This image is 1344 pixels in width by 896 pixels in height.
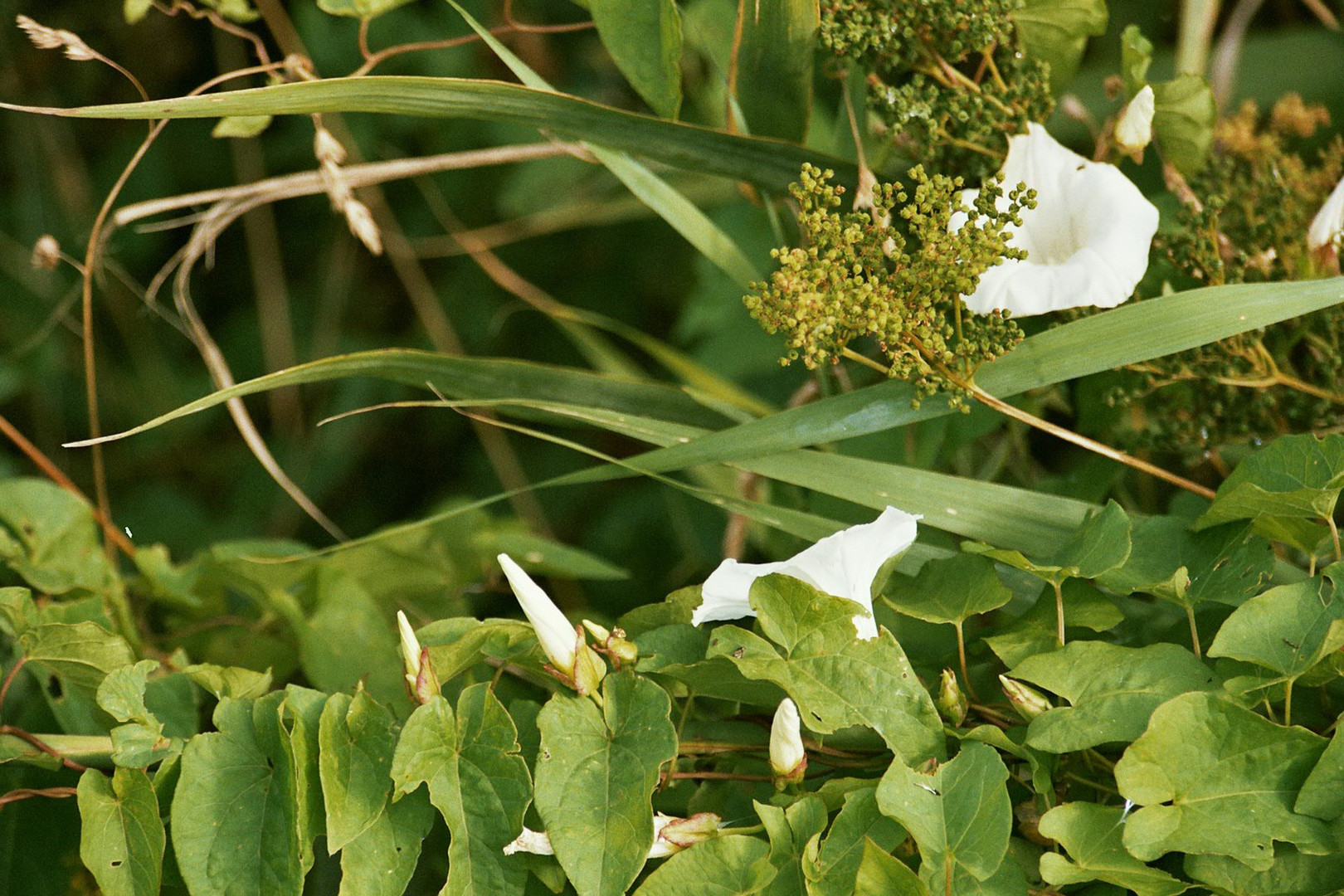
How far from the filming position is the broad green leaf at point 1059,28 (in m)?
Answer: 0.73

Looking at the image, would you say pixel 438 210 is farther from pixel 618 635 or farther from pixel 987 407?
pixel 618 635

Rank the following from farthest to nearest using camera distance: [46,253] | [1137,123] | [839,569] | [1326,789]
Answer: [46,253] → [1137,123] → [839,569] → [1326,789]

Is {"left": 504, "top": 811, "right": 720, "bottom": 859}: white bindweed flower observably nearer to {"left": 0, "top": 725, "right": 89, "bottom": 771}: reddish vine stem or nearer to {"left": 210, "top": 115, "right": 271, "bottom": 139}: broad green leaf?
{"left": 0, "top": 725, "right": 89, "bottom": 771}: reddish vine stem

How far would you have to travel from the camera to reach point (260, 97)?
24.9 inches

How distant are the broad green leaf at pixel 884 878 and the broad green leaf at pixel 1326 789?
17 centimetres

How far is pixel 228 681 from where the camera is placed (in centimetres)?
60

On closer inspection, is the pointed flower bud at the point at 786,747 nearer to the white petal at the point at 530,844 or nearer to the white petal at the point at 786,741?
the white petal at the point at 786,741

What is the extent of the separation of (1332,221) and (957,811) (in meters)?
0.48

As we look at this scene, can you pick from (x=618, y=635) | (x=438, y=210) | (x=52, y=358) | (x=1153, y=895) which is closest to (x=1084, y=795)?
(x=1153, y=895)

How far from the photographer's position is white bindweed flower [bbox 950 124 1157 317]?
63 cm

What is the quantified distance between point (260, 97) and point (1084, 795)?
0.60 meters

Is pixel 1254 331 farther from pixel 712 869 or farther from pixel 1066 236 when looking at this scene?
pixel 712 869

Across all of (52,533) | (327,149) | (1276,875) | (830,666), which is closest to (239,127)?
(327,149)

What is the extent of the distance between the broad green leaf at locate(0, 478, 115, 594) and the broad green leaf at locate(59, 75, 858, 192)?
336 millimetres
